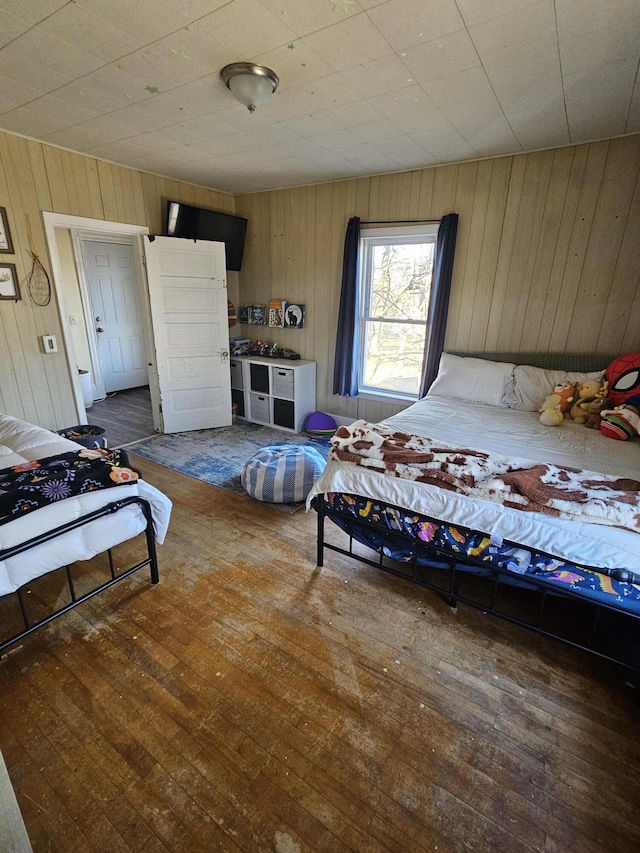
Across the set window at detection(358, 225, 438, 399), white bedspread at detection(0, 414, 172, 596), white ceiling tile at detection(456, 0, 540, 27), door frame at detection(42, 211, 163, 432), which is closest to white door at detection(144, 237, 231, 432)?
door frame at detection(42, 211, 163, 432)

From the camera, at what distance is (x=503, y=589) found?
Answer: 7.14ft

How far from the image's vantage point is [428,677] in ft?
5.45

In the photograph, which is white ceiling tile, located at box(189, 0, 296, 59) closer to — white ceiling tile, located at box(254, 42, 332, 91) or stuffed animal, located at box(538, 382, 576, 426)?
white ceiling tile, located at box(254, 42, 332, 91)

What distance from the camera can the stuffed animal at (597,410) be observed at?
A: 261 cm

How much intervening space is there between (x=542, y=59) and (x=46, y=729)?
11.2ft

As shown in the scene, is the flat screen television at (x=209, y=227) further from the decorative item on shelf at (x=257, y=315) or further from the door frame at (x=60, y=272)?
the decorative item on shelf at (x=257, y=315)

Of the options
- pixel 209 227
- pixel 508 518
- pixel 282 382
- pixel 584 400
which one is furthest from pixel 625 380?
pixel 209 227

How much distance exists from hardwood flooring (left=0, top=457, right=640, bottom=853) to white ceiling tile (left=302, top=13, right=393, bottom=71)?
100 inches

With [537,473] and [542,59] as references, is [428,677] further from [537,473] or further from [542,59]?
[542,59]

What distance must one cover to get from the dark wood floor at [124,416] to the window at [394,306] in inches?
99.3

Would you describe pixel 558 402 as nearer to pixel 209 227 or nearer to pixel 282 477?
pixel 282 477

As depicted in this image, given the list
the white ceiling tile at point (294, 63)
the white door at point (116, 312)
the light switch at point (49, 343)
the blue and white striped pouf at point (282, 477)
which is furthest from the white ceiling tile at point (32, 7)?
the white door at point (116, 312)

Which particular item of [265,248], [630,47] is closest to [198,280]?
[265,248]

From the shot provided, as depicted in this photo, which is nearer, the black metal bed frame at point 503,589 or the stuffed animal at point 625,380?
the black metal bed frame at point 503,589
